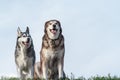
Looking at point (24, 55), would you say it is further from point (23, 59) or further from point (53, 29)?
point (53, 29)

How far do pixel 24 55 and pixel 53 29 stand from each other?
74.0 inches

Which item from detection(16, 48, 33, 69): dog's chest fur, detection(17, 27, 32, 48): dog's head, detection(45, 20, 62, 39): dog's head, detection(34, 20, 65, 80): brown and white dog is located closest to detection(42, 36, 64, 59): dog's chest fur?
detection(34, 20, 65, 80): brown and white dog

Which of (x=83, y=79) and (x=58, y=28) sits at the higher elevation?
(x=58, y=28)

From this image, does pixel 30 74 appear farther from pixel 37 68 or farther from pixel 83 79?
pixel 83 79

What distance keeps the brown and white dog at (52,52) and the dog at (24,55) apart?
70 centimetres

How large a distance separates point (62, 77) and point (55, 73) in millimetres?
474

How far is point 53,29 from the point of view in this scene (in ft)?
84.5

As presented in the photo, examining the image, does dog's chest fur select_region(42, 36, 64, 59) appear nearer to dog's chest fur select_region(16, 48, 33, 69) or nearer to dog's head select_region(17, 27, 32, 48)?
dog's head select_region(17, 27, 32, 48)

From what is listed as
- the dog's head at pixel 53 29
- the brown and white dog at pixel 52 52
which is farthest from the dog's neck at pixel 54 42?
the dog's head at pixel 53 29

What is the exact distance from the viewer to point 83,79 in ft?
84.0

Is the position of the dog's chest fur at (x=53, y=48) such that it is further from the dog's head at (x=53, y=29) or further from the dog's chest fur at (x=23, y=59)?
the dog's chest fur at (x=23, y=59)

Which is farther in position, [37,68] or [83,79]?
[37,68]

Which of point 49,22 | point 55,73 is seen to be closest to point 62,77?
point 55,73

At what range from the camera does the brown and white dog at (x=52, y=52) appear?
1016 inches
